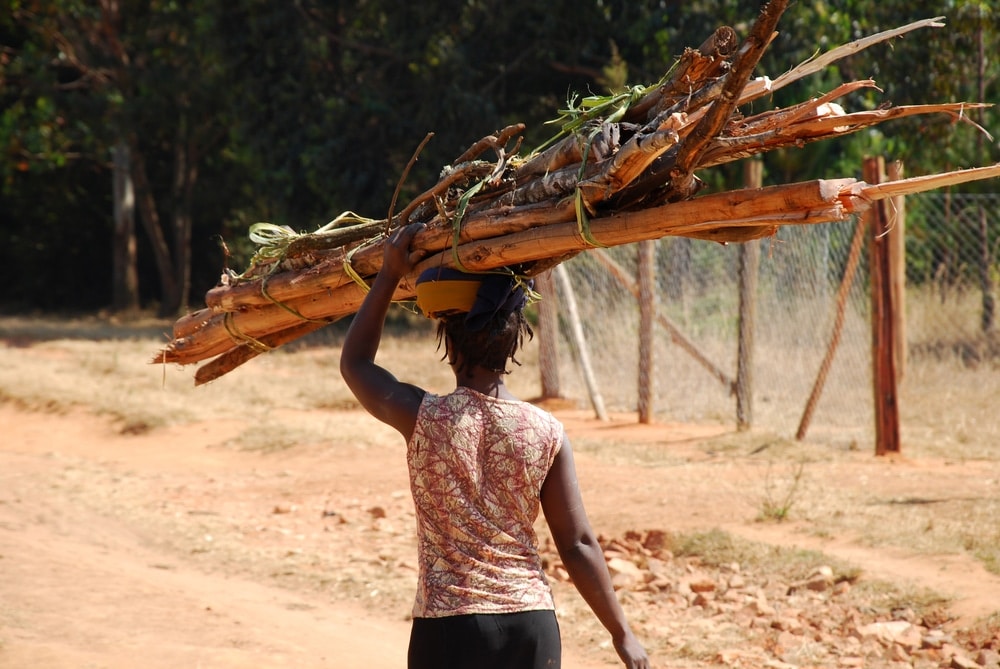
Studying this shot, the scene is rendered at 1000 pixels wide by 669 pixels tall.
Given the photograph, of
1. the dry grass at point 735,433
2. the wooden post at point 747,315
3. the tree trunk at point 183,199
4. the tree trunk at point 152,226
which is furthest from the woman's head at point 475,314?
the tree trunk at point 183,199

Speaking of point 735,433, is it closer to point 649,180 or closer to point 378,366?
point 649,180

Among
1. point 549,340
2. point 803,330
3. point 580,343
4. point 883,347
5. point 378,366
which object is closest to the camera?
point 378,366

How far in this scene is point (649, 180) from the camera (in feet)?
8.44

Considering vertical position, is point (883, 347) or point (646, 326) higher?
point (646, 326)

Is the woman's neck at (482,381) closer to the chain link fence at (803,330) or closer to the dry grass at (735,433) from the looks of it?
the dry grass at (735,433)

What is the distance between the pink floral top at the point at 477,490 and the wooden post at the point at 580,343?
302 inches

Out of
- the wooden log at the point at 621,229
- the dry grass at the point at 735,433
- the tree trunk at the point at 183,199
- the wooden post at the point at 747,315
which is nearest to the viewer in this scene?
the wooden log at the point at 621,229

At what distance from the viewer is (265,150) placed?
1631 centimetres

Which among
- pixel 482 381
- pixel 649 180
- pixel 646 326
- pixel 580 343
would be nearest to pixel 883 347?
pixel 646 326

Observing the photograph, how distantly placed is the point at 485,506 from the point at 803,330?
736 cm

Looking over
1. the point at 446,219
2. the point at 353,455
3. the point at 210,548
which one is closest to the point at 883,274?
the point at 353,455

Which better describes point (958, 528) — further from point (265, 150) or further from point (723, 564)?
point (265, 150)

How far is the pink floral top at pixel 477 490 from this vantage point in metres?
2.42

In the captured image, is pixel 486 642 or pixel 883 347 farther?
pixel 883 347
